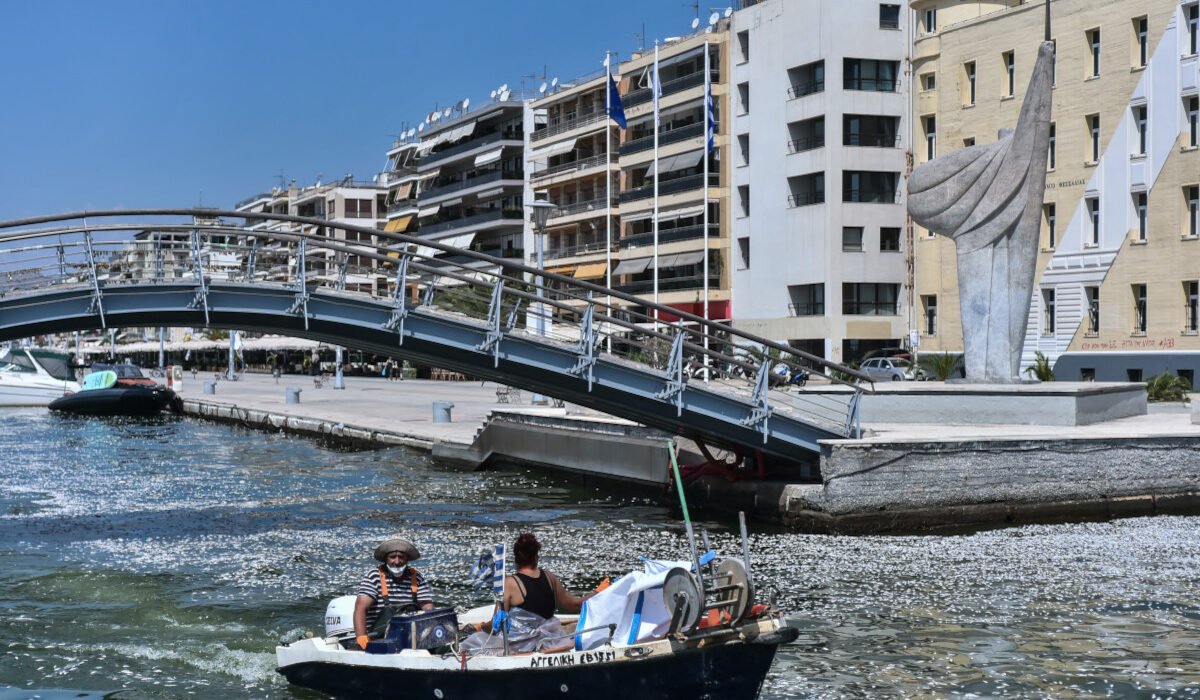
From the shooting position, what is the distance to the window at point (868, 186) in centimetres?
6391

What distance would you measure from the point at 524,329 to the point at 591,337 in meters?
1.47

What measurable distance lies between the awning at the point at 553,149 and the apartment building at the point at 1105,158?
31.6 m

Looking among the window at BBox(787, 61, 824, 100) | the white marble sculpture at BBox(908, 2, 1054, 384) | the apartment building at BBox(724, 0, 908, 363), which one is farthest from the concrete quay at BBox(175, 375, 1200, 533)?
the window at BBox(787, 61, 824, 100)

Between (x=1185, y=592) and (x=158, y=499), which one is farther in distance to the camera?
(x=158, y=499)

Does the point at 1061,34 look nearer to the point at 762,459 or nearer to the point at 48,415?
the point at 762,459

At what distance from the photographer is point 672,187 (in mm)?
74000

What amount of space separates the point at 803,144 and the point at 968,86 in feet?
34.3

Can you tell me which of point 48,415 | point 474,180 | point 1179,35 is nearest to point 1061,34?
point 1179,35

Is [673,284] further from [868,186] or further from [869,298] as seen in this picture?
[868,186]

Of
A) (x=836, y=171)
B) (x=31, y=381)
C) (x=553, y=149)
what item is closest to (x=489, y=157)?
(x=553, y=149)

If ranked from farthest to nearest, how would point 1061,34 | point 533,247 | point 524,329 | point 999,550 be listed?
point 533,247 < point 1061,34 < point 524,329 < point 999,550

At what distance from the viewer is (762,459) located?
2386cm

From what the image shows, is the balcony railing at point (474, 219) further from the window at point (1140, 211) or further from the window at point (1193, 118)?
the window at point (1193, 118)

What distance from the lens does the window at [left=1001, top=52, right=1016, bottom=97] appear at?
2141 inches
